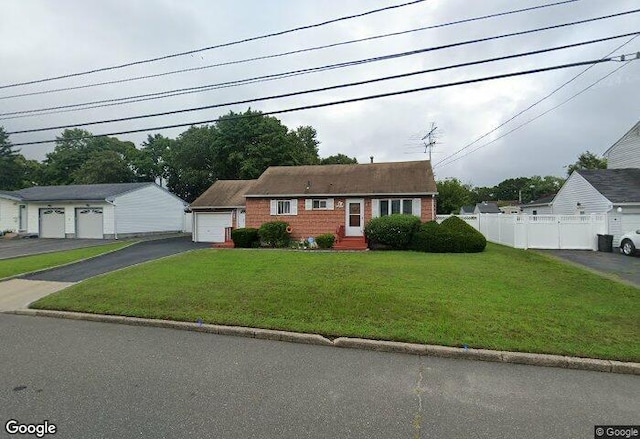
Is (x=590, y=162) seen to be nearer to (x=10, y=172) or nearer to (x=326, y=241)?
(x=326, y=241)

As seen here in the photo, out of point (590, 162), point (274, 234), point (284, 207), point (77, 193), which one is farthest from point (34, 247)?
point (590, 162)

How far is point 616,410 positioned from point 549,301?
12.0 ft

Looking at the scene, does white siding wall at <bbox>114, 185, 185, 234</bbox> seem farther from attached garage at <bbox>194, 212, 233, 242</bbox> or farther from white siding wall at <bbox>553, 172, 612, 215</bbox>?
white siding wall at <bbox>553, 172, 612, 215</bbox>

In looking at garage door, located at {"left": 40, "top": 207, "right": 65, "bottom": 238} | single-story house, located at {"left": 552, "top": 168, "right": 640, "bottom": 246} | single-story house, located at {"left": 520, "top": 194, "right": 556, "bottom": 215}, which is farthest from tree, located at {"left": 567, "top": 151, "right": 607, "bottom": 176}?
garage door, located at {"left": 40, "top": 207, "right": 65, "bottom": 238}

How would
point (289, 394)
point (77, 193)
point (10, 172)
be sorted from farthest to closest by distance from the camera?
point (10, 172) → point (77, 193) → point (289, 394)

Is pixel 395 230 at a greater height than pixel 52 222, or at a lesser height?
lesser

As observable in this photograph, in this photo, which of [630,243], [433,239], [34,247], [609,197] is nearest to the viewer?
[630,243]

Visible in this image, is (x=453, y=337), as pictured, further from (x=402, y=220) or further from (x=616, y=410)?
(x=402, y=220)

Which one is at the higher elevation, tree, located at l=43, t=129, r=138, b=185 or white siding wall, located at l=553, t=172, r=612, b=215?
tree, located at l=43, t=129, r=138, b=185

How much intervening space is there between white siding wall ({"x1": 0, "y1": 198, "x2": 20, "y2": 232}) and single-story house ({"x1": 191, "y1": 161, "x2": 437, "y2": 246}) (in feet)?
68.3

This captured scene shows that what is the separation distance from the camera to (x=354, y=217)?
714 inches

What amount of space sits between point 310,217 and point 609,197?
49.6 feet

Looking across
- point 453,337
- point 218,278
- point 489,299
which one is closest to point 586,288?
point 489,299

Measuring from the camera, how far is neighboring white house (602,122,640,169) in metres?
22.0
